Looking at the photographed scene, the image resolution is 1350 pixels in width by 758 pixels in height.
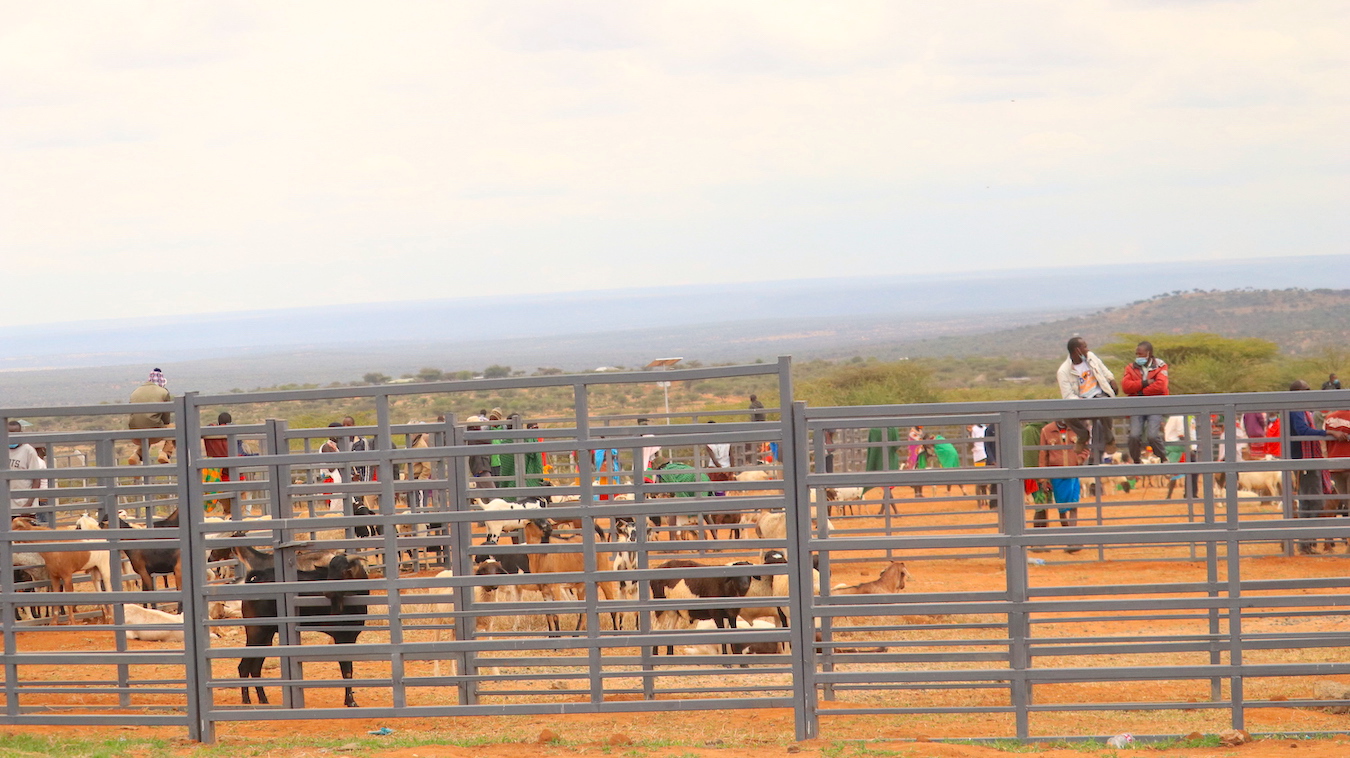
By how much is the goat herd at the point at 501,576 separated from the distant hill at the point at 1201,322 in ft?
388

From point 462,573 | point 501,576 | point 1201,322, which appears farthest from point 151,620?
point 1201,322

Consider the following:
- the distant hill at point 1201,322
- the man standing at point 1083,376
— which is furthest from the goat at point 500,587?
the distant hill at point 1201,322

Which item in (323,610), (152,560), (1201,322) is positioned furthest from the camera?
(1201,322)

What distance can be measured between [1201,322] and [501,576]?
154897 millimetres

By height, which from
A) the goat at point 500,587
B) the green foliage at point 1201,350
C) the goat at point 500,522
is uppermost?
the green foliage at point 1201,350

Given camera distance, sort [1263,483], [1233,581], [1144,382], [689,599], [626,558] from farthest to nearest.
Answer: [1263,483] → [1144,382] → [626,558] → [689,599] → [1233,581]

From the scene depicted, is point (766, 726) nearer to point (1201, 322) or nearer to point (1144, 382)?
point (1144, 382)

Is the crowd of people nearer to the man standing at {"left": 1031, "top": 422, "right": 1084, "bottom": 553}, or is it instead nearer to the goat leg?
the man standing at {"left": 1031, "top": 422, "right": 1084, "bottom": 553}

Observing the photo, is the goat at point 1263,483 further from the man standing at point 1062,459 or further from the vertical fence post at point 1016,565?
the vertical fence post at point 1016,565

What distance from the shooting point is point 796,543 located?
7.04 meters

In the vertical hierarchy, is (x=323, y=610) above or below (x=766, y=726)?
above

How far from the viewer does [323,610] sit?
889 cm

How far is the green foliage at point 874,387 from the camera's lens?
153 ft

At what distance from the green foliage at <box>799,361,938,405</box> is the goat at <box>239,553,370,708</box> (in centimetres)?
3646
